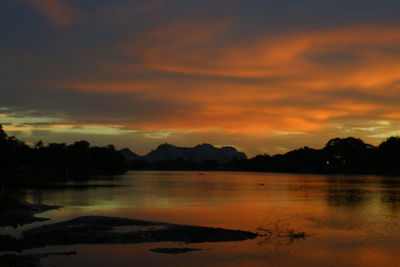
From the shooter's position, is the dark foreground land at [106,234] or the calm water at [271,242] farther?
the dark foreground land at [106,234]

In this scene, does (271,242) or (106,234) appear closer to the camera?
(271,242)

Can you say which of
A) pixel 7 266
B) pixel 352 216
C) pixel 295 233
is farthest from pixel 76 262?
pixel 352 216

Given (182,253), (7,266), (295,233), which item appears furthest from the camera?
(295,233)

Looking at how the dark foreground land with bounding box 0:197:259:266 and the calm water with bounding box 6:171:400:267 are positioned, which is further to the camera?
the dark foreground land with bounding box 0:197:259:266

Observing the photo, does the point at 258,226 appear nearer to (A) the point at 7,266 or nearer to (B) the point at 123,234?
(B) the point at 123,234

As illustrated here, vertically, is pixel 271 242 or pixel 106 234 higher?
pixel 106 234

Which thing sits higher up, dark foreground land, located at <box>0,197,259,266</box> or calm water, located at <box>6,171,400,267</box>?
dark foreground land, located at <box>0,197,259,266</box>

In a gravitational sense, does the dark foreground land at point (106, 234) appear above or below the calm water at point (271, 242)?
above

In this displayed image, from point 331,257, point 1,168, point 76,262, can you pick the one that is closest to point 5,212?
point 76,262

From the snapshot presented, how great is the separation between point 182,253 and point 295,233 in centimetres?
1372

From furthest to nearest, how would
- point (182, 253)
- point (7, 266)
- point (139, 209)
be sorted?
point (139, 209) < point (182, 253) < point (7, 266)

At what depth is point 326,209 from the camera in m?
66.7

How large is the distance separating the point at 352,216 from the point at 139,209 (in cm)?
2849

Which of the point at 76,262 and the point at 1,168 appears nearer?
the point at 76,262
